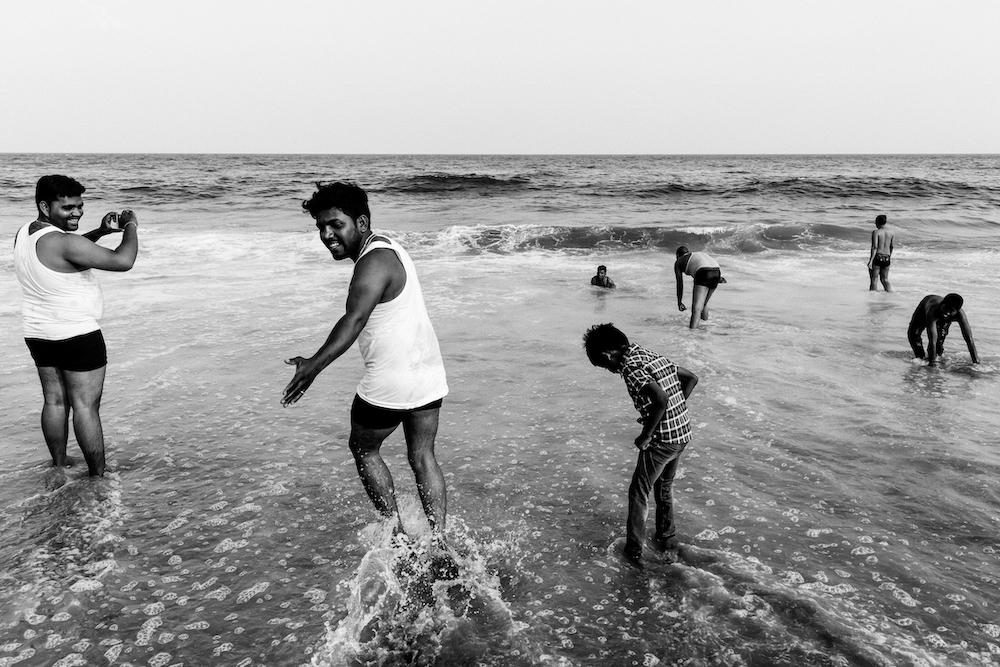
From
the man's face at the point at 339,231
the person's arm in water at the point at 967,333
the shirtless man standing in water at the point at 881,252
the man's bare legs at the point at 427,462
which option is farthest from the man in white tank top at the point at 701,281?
the man's face at the point at 339,231

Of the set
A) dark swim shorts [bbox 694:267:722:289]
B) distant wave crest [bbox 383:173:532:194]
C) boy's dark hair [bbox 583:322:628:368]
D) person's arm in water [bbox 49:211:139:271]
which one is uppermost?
distant wave crest [bbox 383:173:532:194]

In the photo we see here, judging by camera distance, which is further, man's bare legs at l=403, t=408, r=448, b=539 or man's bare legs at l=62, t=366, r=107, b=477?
man's bare legs at l=62, t=366, r=107, b=477

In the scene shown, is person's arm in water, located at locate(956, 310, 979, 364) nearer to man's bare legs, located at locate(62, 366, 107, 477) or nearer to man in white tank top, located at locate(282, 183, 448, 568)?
man in white tank top, located at locate(282, 183, 448, 568)

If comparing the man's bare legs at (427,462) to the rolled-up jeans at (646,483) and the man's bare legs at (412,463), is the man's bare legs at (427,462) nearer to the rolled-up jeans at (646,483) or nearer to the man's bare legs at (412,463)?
the man's bare legs at (412,463)

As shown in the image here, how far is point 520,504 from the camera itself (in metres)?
4.25

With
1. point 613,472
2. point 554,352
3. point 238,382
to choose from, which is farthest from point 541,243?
point 613,472

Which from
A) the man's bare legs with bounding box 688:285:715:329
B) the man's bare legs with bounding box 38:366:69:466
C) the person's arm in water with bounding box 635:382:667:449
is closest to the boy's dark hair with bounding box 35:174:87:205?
the man's bare legs with bounding box 38:366:69:466

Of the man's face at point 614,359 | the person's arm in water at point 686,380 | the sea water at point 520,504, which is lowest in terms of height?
the sea water at point 520,504

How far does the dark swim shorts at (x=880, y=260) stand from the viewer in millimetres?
11438

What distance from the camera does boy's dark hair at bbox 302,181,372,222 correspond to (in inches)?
117

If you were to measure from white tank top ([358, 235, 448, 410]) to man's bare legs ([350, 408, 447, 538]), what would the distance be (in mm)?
141

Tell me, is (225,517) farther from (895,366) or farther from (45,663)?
(895,366)

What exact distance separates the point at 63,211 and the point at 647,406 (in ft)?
12.0

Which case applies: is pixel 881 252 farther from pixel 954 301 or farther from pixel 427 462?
pixel 427 462
